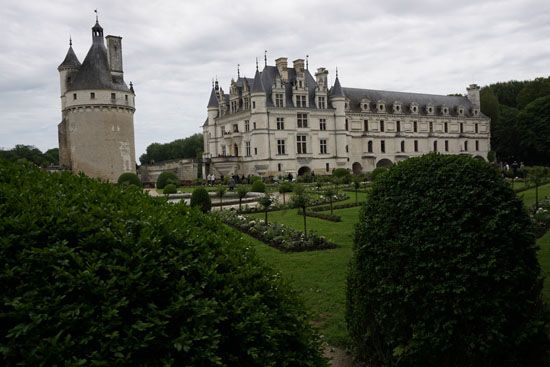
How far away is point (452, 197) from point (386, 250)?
0.80 meters

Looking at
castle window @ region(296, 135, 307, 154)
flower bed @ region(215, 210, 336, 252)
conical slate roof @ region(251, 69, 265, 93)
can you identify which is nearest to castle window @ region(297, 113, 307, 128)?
castle window @ region(296, 135, 307, 154)

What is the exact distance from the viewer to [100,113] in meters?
36.5

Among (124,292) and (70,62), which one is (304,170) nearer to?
(70,62)

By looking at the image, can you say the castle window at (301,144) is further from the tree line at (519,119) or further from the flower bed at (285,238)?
the flower bed at (285,238)

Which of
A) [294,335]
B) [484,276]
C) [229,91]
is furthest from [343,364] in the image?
[229,91]

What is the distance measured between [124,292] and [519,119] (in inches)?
2439

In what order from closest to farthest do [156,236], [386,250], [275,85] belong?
[156,236] → [386,250] → [275,85]

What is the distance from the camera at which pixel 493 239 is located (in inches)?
172

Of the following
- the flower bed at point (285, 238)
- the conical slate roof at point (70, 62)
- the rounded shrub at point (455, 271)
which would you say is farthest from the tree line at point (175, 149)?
the rounded shrub at point (455, 271)

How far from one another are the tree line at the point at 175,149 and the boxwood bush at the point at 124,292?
7517 centimetres

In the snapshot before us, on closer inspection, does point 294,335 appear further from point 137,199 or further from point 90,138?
point 90,138

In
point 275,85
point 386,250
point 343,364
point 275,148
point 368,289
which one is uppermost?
point 275,85

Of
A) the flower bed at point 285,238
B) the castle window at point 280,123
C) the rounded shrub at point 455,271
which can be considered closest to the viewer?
the rounded shrub at point 455,271

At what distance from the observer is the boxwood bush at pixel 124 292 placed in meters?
2.28
